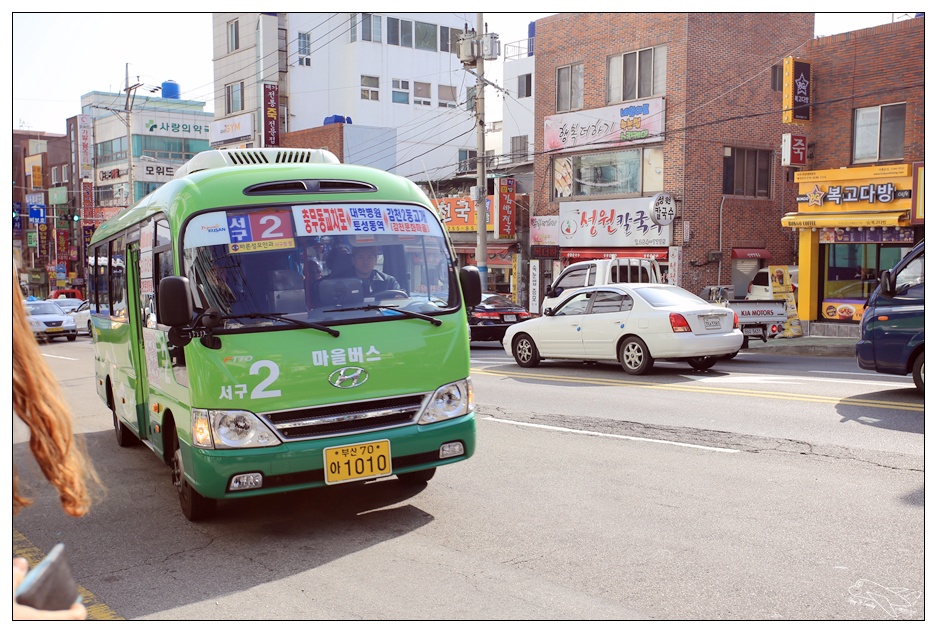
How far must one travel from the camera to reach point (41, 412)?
2244mm

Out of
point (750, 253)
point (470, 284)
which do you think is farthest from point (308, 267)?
point (750, 253)

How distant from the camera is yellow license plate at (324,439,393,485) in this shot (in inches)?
242

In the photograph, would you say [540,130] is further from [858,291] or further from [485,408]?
[485,408]

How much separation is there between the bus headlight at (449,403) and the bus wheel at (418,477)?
101 cm

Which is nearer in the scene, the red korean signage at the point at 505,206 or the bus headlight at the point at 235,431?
the bus headlight at the point at 235,431

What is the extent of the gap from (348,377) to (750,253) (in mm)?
26954

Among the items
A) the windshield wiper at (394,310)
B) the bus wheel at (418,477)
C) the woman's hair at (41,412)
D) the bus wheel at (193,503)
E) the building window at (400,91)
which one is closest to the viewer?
the woman's hair at (41,412)

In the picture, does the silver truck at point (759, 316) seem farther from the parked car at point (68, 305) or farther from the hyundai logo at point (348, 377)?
the parked car at point (68, 305)

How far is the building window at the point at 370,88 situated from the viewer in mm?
52094

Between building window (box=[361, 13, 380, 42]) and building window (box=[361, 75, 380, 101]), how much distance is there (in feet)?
7.13

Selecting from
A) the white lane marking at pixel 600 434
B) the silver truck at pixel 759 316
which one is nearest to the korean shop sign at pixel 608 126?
the silver truck at pixel 759 316

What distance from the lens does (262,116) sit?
49094 millimetres

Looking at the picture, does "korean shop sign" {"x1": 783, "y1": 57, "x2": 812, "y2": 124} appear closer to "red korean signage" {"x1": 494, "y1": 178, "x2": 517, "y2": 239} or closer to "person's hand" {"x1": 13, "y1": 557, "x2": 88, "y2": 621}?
"red korean signage" {"x1": 494, "y1": 178, "x2": 517, "y2": 239}

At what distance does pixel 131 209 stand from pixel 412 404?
429cm
